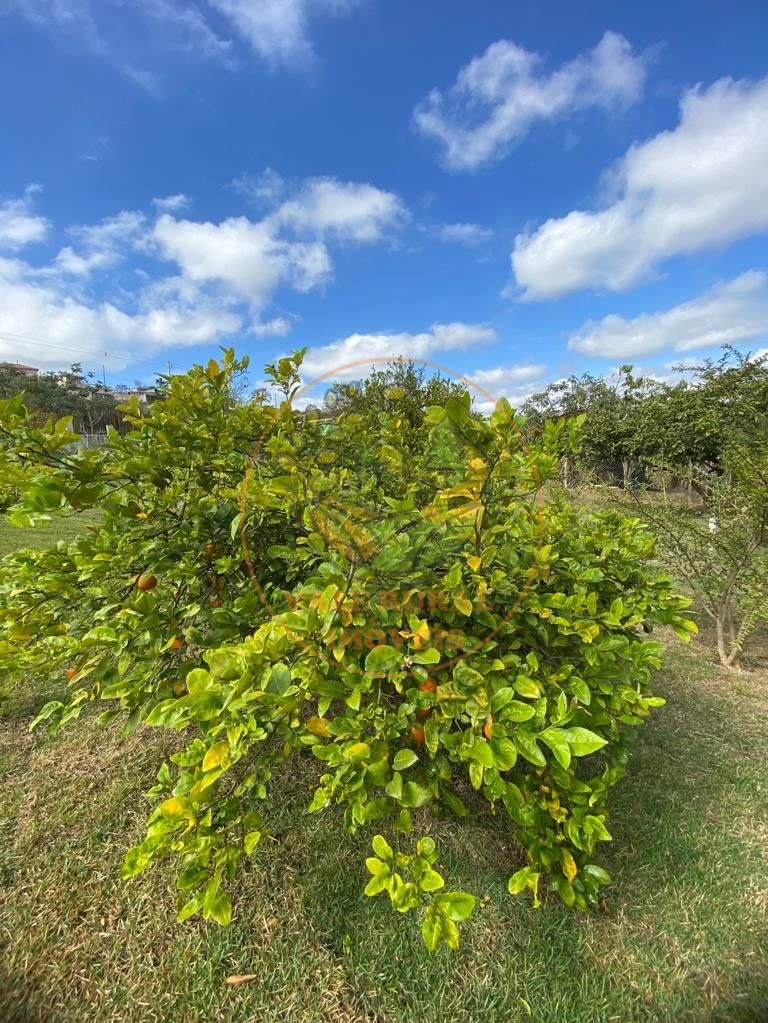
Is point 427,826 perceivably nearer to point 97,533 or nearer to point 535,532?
point 535,532

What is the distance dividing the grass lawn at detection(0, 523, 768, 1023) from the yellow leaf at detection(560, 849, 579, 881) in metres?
0.44

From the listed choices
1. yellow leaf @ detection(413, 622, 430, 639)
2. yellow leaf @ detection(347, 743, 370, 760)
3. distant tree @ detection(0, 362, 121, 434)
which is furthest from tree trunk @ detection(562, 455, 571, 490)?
distant tree @ detection(0, 362, 121, 434)

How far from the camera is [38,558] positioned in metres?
1.45

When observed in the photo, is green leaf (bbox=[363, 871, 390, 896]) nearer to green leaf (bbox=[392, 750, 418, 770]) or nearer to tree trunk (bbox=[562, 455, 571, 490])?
green leaf (bbox=[392, 750, 418, 770])

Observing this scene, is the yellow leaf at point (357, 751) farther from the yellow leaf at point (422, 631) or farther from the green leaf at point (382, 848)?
the yellow leaf at point (422, 631)

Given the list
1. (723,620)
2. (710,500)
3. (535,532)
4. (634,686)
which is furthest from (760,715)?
(535,532)

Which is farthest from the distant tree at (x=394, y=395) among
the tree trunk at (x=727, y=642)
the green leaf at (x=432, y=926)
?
the tree trunk at (x=727, y=642)

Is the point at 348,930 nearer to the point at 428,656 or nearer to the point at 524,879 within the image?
the point at 524,879

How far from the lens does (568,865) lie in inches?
51.7

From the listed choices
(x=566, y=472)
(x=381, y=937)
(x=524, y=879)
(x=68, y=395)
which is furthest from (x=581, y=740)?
(x=68, y=395)

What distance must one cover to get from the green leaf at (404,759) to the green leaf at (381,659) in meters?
0.25

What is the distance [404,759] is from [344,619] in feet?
1.35

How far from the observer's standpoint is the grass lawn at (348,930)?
1.35m

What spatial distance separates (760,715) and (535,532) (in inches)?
Answer: 117
